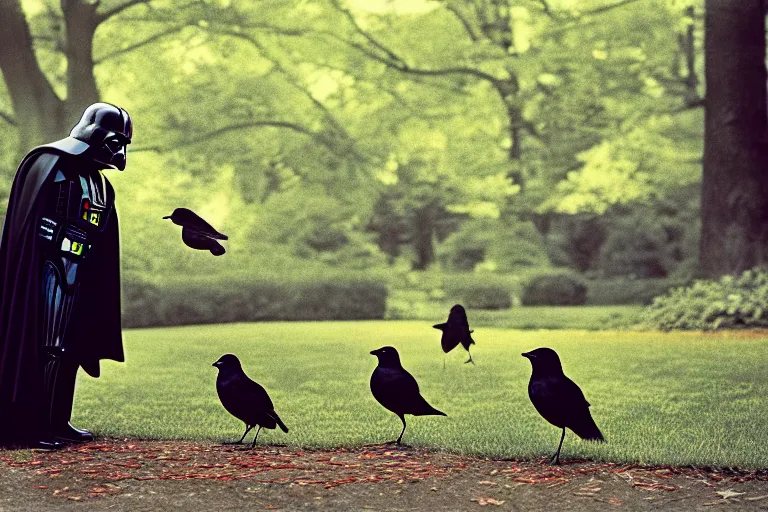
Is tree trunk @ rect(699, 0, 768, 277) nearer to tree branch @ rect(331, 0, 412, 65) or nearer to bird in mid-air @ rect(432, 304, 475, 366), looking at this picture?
→ tree branch @ rect(331, 0, 412, 65)

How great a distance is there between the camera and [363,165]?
21.1 m

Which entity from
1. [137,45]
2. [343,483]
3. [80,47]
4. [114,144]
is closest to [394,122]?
[137,45]

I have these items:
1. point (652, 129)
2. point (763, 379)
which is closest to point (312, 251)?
point (652, 129)

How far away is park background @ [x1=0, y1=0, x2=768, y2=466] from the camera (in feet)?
37.6

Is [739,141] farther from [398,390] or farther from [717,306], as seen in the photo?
[398,390]

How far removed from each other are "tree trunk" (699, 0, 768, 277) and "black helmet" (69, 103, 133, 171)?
12.0m

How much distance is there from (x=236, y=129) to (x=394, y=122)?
4193 mm

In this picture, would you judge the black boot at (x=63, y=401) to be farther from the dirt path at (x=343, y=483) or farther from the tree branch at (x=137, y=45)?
the tree branch at (x=137, y=45)

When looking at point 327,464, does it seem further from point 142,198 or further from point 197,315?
point 142,198

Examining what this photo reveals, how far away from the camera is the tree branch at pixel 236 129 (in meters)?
18.4

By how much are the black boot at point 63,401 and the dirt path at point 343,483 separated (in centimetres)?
23


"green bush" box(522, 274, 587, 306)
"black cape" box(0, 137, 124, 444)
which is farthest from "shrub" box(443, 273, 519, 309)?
"black cape" box(0, 137, 124, 444)

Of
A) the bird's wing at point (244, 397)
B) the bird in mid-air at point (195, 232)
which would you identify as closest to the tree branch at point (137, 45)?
the bird in mid-air at point (195, 232)

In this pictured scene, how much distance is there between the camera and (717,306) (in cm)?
1452
